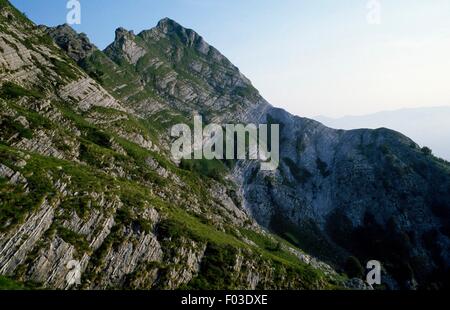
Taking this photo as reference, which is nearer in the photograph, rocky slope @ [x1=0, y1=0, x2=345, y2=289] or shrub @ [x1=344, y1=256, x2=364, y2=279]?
rocky slope @ [x1=0, y1=0, x2=345, y2=289]

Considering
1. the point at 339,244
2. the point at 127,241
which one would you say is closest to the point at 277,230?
the point at 339,244

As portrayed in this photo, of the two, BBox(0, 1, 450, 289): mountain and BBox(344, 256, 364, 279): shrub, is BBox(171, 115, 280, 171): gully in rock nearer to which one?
BBox(0, 1, 450, 289): mountain

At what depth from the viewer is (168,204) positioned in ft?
284

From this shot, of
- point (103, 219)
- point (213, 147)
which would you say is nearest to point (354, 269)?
point (213, 147)

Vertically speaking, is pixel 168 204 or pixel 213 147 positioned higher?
pixel 213 147

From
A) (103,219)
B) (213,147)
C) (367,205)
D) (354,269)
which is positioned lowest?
(354,269)

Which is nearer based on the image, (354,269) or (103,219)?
(103,219)

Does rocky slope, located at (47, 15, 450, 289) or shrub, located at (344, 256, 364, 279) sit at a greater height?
rocky slope, located at (47, 15, 450, 289)

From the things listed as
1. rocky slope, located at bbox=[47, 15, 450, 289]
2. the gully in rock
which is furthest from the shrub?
the gully in rock

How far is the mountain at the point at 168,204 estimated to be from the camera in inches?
2313

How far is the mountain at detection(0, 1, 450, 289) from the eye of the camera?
2313 inches

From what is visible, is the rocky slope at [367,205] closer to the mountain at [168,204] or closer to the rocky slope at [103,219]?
the mountain at [168,204]

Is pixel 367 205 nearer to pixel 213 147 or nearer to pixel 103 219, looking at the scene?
pixel 213 147

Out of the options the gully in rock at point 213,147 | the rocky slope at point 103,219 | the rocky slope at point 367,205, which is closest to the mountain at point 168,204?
the rocky slope at point 103,219
